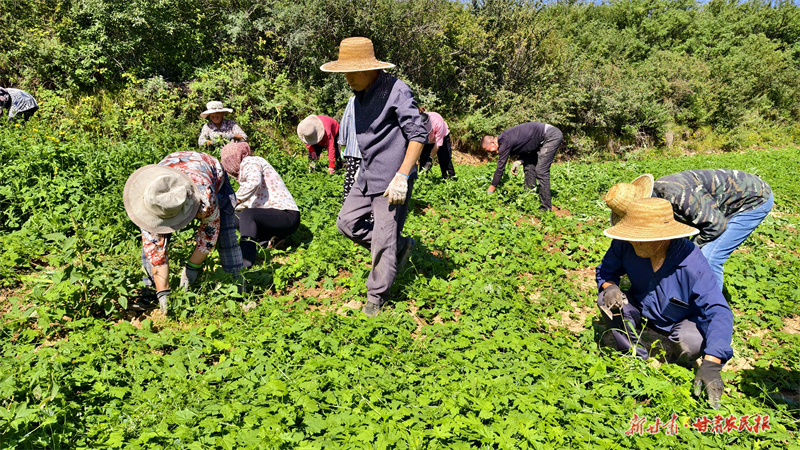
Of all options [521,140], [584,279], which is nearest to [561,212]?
[521,140]

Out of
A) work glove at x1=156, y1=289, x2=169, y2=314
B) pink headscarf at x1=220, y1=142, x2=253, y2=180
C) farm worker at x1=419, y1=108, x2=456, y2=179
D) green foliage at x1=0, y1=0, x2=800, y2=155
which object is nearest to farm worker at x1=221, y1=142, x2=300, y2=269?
pink headscarf at x1=220, y1=142, x2=253, y2=180

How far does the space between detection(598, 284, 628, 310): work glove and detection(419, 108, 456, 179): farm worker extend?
4.24 meters

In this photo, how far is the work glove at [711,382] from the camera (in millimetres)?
2770

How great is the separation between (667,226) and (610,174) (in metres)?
7.74

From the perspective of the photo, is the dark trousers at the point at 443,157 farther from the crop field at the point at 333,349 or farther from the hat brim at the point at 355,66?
the hat brim at the point at 355,66

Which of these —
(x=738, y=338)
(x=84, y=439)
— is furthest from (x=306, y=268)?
(x=738, y=338)

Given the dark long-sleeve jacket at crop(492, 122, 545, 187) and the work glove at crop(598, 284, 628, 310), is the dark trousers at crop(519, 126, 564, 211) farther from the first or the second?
the work glove at crop(598, 284, 628, 310)

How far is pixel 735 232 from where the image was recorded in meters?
3.91

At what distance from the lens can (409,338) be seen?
11.1ft

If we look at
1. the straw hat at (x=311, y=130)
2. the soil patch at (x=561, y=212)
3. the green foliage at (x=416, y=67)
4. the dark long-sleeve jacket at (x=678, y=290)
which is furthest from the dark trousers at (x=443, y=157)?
the dark long-sleeve jacket at (x=678, y=290)

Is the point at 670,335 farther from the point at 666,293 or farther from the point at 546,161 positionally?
the point at 546,161

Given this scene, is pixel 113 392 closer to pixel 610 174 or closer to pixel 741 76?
pixel 610 174

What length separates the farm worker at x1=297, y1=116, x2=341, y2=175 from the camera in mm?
5871

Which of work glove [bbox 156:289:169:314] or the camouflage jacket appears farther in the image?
the camouflage jacket
